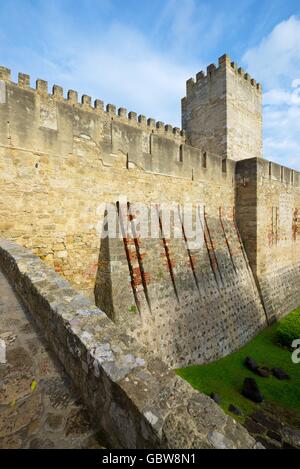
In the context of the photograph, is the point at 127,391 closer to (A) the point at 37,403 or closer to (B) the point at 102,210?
(A) the point at 37,403

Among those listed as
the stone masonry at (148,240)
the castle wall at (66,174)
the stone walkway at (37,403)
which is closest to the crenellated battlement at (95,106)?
the stone masonry at (148,240)

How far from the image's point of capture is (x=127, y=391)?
1336 mm

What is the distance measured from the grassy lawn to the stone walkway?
420 cm

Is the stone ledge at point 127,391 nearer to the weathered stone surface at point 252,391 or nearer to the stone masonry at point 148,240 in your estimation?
the stone masonry at point 148,240

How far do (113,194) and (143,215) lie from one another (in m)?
1.00

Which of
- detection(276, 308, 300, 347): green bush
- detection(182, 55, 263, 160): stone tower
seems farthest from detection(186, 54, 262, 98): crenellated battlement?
detection(276, 308, 300, 347): green bush

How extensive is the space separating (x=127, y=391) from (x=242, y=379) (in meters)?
5.76

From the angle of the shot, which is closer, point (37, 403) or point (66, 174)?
point (37, 403)

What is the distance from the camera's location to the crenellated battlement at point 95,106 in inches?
459

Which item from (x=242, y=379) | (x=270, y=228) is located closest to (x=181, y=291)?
(x=242, y=379)

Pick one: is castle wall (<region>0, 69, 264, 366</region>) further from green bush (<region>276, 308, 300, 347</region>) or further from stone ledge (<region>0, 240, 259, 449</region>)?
stone ledge (<region>0, 240, 259, 449</region>)

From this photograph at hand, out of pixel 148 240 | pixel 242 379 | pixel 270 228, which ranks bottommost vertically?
pixel 242 379

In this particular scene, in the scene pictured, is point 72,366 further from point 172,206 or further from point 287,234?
point 287,234

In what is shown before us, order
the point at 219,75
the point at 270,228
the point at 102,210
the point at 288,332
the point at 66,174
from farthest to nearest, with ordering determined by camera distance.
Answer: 1. the point at 219,75
2. the point at 270,228
3. the point at 288,332
4. the point at 102,210
5. the point at 66,174
